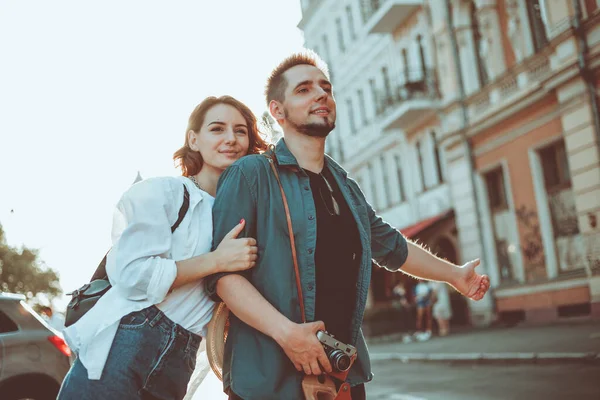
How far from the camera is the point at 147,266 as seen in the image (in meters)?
2.50

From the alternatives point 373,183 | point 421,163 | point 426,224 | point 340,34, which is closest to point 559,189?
point 426,224

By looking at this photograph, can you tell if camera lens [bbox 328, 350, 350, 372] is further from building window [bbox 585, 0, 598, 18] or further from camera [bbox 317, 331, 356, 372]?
building window [bbox 585, 0, 598, 18]

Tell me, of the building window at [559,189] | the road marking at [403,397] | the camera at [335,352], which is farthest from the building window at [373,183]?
the camera at [335,352]

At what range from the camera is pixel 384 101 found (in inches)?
1030

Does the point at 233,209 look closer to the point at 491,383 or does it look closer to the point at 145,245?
the point at 145,245

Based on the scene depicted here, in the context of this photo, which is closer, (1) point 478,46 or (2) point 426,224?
(1) point 478,46

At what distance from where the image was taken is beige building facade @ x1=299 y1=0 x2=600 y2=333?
53.2 ft

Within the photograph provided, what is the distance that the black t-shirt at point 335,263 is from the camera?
249cm

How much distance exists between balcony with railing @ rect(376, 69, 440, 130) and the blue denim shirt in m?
21.1

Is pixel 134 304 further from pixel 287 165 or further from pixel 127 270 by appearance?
pixel 287 165

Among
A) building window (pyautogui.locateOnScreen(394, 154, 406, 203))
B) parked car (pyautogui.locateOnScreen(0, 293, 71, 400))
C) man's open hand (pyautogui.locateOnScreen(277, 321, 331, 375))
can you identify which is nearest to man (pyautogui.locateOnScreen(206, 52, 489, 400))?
man's open hand (pyautogui.locateOnScreen(277, 321, 331, 375))

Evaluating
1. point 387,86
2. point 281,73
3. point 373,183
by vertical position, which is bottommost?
point 281,73

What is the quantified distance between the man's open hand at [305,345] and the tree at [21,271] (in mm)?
49836

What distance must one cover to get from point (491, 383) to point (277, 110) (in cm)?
768
